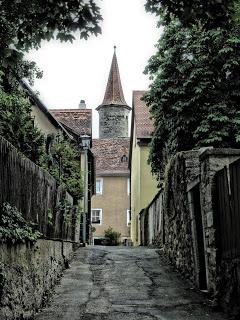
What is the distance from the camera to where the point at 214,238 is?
8.15 m

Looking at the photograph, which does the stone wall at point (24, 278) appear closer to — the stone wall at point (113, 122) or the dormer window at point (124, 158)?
the dormer window at point (124, 158)

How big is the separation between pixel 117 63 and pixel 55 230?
68.4 m

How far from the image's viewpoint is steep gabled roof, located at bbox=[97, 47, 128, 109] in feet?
235

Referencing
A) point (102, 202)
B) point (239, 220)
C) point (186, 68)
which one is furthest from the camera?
point (102, 202)

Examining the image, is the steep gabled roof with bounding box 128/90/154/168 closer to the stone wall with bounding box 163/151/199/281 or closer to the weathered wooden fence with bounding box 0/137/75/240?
the stone wall with bounding box 163/151/199/281

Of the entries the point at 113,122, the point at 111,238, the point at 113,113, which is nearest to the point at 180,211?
the point at 111,238

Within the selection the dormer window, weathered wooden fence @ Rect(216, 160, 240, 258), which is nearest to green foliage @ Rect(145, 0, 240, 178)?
weathered wooden fence @ Rect(216, 160, 240, 258)

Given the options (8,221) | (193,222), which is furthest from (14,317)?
(193,222)

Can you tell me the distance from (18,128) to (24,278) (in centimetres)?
504

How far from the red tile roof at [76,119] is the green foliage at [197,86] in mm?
6153

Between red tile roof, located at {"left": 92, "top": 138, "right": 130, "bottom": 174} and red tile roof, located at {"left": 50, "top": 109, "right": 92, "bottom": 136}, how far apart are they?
60.5 feet

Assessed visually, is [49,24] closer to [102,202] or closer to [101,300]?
[101,300]

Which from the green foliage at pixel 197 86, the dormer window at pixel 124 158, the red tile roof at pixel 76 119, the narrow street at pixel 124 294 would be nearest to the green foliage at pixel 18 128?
the narrow street at pixel 124 294

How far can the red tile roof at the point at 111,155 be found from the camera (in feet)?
150
